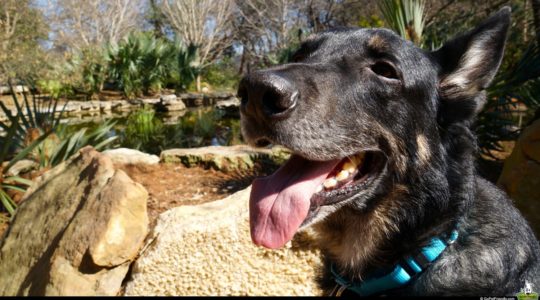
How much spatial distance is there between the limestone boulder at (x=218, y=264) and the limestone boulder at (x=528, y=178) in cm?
228

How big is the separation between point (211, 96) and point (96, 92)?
596 cm

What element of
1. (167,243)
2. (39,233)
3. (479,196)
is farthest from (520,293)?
(39,233)

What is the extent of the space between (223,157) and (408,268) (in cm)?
450

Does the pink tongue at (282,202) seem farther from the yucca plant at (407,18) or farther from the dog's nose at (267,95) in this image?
the yucca plant at (407,18)

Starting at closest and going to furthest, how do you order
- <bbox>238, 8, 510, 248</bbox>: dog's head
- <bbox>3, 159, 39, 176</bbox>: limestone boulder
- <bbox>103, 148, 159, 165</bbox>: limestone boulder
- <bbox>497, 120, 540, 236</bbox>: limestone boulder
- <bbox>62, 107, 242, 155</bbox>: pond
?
<bbox>238, 8, 510, 248</bbox>: dog's head < <bbox>497, 120, 540, 236</bbox>: limestone boulder < <bbox>103, 148, 159, 165</bbox>: limestone boulder < <bbox>3, 159, 39, 176</bbox>: limestone boulder < <bbox>62, 107, 242, 155</bbox>: pond

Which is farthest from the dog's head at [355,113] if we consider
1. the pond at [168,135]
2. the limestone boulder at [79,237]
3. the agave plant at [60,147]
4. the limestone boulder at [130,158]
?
the pond at [168,135]

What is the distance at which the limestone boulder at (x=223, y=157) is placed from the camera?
620 cm

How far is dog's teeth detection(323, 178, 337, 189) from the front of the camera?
A: 6.76 feet

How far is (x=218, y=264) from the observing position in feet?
11.8

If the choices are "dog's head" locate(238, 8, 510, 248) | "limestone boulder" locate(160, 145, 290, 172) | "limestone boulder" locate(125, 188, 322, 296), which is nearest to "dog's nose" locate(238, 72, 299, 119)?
"dog's head" locate(238, 8, 510, 248)

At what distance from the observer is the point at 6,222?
5.79m

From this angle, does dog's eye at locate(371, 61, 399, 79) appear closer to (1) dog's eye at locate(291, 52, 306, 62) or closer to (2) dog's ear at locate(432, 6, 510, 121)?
(2) dog's ear at locate(432, 6, 510, 121)

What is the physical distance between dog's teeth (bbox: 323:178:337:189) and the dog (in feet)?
0.05

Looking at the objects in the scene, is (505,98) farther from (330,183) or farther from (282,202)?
(282,202)
